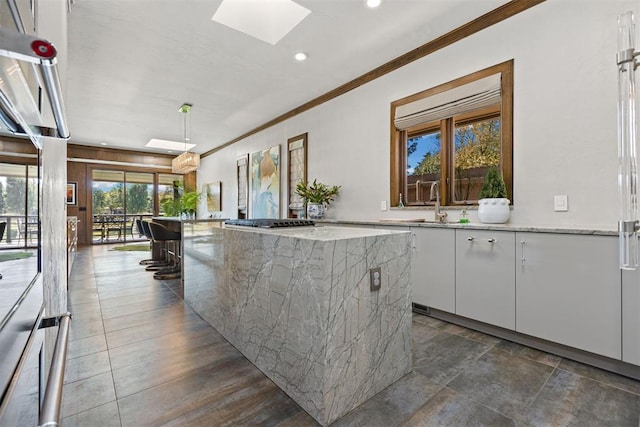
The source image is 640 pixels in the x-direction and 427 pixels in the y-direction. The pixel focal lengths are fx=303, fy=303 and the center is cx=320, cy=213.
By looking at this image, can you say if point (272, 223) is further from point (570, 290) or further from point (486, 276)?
point (570, 290)

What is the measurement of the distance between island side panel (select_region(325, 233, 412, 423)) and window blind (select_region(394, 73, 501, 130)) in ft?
6.07

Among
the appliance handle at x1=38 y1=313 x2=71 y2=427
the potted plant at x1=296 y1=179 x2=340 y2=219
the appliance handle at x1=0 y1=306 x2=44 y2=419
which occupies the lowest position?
the appliance handle at x1=38 y1=313 x2=71 y2=427

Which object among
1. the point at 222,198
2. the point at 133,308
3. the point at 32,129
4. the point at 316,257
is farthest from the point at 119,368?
the point at 222,198

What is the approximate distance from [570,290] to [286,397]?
2017mm

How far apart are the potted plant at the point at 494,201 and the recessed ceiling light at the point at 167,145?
797 cm

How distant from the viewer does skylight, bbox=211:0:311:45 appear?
9.45 ft

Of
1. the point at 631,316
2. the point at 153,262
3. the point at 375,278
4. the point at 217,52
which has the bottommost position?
the point at 153,262

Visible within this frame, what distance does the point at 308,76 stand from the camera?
14.1ft

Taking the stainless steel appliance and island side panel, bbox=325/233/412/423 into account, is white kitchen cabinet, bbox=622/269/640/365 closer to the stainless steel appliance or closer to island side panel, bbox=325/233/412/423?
island side panel, bbox=325/233/412/423

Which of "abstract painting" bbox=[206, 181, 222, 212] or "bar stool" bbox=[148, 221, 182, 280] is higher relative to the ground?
"abstract painting" bbox=[206, 181, 222, 212]

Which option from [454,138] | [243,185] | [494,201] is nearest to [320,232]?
[494,201]

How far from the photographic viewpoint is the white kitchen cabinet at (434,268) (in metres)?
2.77

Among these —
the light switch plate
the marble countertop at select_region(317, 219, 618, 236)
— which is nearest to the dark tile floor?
the marble countertop at select_region(317, 219, 618, 236)

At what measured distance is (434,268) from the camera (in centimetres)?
289
